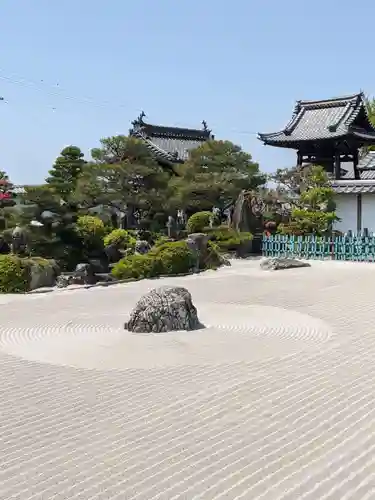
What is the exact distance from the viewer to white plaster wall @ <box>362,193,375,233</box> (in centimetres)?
2877

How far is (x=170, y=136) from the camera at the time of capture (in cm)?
3975

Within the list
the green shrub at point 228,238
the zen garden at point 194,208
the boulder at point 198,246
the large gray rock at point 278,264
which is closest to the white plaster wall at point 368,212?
the zen garden at point 194,208

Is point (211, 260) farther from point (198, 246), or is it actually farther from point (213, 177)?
point (213, 177)

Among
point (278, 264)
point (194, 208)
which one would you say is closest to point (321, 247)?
point (278, 264)

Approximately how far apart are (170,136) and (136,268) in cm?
2249

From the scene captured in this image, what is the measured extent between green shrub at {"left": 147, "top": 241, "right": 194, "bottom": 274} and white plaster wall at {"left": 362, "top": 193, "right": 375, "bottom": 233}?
39.9 ft

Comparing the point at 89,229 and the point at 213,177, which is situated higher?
the point at 213,177

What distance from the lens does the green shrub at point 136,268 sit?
18859 millimetres

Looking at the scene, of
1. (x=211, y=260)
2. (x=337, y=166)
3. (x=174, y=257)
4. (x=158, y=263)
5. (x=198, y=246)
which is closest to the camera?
(x=158, y=263)

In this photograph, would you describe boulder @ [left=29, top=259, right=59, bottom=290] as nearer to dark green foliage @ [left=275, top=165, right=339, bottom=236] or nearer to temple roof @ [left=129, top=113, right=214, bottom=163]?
dark green foliage @ [left=275, top=165, right=339, bottom=236]

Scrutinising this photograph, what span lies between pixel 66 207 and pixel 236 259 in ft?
25.2

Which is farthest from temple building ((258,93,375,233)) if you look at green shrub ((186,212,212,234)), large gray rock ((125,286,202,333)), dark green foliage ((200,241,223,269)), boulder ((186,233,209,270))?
large gray rock ((125,286,202,333))

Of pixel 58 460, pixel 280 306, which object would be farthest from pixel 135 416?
pixel 280 306

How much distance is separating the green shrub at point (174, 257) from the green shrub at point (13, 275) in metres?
4.49
